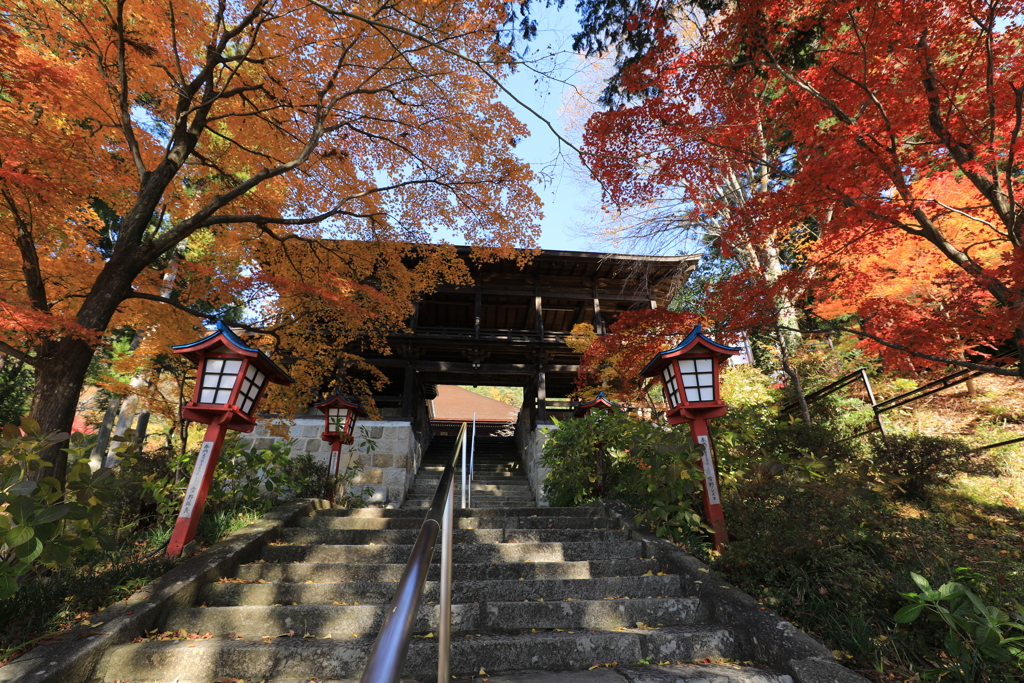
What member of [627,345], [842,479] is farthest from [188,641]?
[627,345]

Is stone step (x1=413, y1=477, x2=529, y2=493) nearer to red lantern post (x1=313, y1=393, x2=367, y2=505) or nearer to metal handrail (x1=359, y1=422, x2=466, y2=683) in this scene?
red lantern post (x1=313, y1=393, x2=367, y2=505)

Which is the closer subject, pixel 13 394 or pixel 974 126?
pixel 974 126

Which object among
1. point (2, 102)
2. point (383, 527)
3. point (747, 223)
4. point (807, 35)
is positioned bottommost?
point (383, 527)

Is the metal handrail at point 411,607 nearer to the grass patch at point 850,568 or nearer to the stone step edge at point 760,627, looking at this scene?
the stone step edge at point 760,627

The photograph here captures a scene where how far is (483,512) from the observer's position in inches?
209

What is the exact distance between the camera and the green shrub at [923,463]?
241 inches

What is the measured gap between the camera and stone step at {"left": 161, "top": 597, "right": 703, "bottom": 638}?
2.81 m

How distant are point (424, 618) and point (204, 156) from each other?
7.41m

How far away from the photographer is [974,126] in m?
4.48

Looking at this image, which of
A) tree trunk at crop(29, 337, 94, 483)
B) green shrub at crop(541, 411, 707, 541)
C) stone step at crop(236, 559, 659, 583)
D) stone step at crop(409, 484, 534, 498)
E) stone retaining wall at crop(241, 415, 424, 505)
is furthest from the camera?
stone step at crop(409, 484, 534, 498)

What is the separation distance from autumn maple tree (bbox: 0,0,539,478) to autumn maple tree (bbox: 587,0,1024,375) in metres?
2.22

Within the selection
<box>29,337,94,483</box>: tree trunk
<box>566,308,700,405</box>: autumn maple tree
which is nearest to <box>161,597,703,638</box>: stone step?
<box>29,337,94,483</box>: tree trunk

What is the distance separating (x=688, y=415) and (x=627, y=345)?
107 inches

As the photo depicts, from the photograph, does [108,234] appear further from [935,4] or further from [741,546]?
[935,4]
